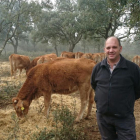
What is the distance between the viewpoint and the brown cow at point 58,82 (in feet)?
16.3

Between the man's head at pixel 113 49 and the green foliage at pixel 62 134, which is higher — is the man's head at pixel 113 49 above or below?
above

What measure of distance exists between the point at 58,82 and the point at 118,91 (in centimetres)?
296

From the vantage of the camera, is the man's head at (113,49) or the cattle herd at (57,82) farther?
the cattle herd at (57,82)

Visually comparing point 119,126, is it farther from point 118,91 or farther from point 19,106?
point 19,106

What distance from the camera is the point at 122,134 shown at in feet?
7.84

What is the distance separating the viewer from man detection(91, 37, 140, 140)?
2359 millimetres

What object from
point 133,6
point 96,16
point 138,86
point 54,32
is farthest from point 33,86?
point 54,32

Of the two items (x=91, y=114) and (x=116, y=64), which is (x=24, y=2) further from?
(x=116, y=64)

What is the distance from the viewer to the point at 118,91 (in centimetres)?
237

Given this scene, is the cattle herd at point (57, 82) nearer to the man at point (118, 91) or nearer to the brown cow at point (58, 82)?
the brown cow at point (58, 82)

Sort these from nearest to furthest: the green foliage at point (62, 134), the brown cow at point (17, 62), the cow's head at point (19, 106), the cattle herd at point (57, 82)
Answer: the green foliage at point (62, 134), the cow's head at point (19, 106), the cattle herd at point (57, 82), the brown cow at point (17, 62)

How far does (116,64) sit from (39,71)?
324 centimetres

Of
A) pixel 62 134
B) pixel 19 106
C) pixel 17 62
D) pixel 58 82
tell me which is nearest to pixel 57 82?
pixel 58 82

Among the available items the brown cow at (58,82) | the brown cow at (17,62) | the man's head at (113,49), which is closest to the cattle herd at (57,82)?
the brown cow at (58,82)
